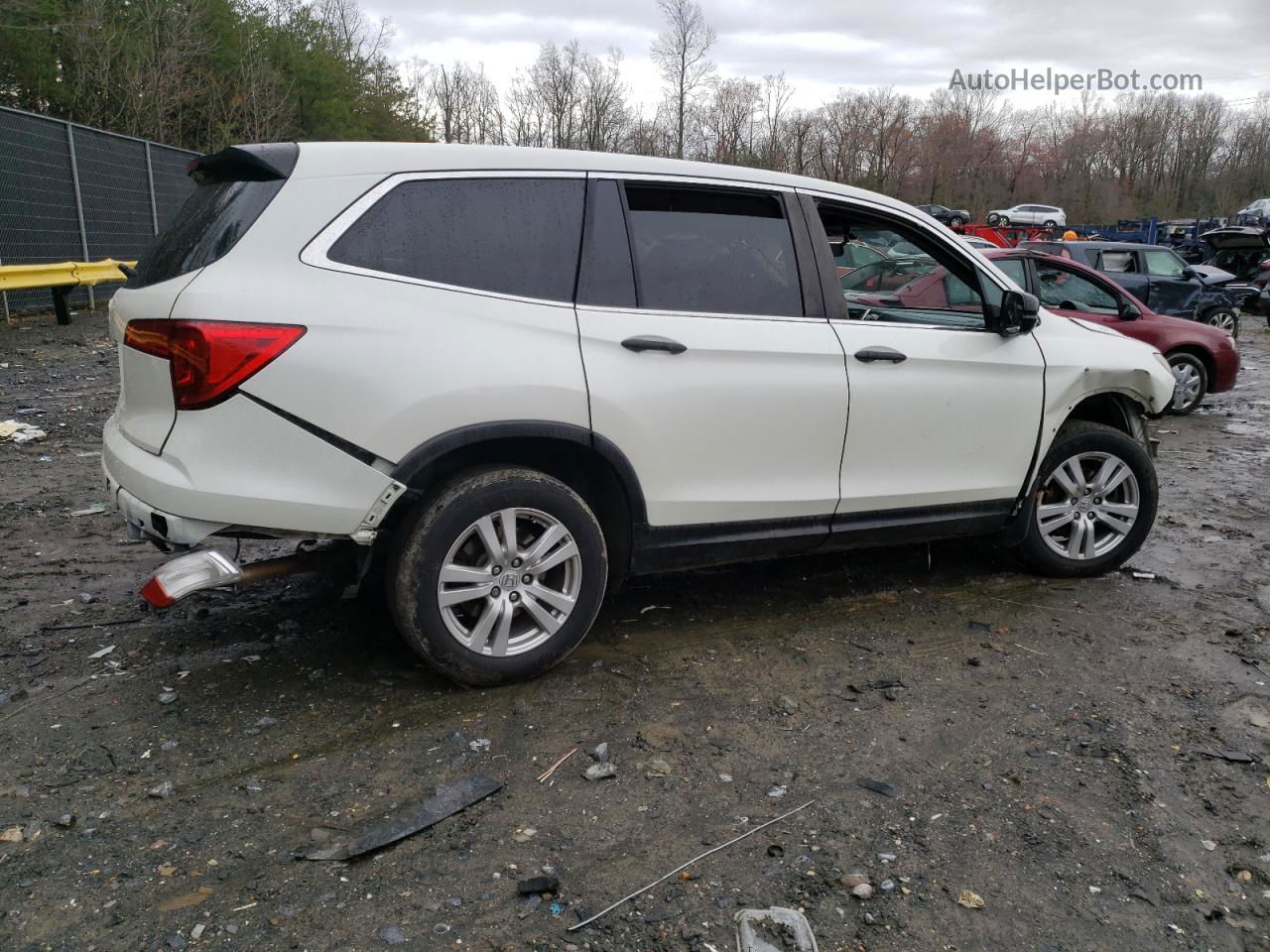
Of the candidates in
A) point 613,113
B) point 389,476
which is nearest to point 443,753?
point 389,476

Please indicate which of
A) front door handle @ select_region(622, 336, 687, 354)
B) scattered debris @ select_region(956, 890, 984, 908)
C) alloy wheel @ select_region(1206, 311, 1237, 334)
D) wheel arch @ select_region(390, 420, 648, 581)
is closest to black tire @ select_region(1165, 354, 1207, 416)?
alloy wheel @ select_region(1206, 311, 1237, 334)

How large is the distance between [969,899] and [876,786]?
558 millimetres

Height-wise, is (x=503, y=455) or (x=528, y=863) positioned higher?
(x=503, y=455)

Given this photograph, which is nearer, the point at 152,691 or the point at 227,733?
the point at 227,733

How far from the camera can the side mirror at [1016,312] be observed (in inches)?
177

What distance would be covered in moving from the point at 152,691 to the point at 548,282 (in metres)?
2.11

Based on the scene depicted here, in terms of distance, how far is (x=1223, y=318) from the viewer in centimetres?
1551

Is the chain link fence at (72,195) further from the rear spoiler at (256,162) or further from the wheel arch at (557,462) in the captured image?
the wheel arch at (557,462)

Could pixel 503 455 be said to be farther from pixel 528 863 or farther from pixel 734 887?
pixel 734 887

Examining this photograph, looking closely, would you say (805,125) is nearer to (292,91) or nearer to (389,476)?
(292,91)

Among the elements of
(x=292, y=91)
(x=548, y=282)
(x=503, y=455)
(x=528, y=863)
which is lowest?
(x=528, y=863)

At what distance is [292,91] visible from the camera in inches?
1115

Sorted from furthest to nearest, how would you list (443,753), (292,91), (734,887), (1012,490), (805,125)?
(805,125)
(292,91)
(1012,490)
(443,753)
(734,887)

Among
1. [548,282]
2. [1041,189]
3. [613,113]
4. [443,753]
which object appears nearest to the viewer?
[443,753]
